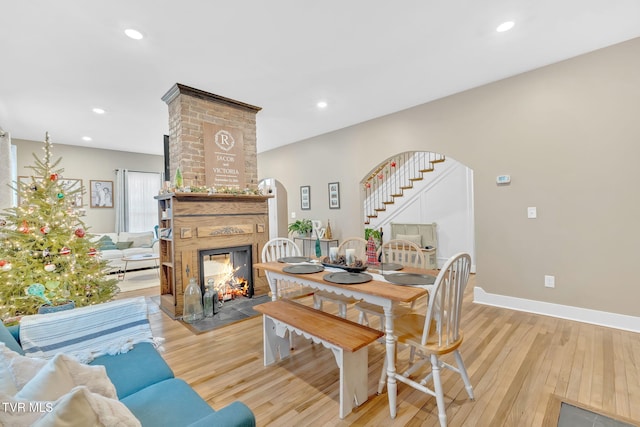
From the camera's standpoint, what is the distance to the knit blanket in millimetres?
1521

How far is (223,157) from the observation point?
3.91 m

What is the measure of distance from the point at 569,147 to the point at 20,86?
21.1ft

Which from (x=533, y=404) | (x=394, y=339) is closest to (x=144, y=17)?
(x=394, y=339)

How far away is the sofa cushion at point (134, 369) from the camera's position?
138 centimetres

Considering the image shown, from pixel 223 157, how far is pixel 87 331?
269 cm

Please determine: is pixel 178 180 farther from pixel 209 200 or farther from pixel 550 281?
pixel 550 281

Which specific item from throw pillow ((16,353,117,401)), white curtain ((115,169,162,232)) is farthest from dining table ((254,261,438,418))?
white curtain ((115,169,162,232))

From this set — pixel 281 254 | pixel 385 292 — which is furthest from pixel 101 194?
pixel 385 292

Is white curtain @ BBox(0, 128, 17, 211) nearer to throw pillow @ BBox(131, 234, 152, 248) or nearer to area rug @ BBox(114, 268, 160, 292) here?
area rug @ BBox(114, 268, 160, 292)

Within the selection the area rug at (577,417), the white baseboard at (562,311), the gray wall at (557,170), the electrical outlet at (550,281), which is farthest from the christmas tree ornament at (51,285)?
the electrical outlet at (550,281)

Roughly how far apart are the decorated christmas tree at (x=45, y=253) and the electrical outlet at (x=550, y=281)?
4911 millimetres

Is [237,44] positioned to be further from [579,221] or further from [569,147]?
[579,221]

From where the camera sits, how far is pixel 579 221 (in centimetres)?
302

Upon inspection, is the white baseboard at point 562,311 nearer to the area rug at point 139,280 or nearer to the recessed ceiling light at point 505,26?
the recessed ceiling light at point 505,26
